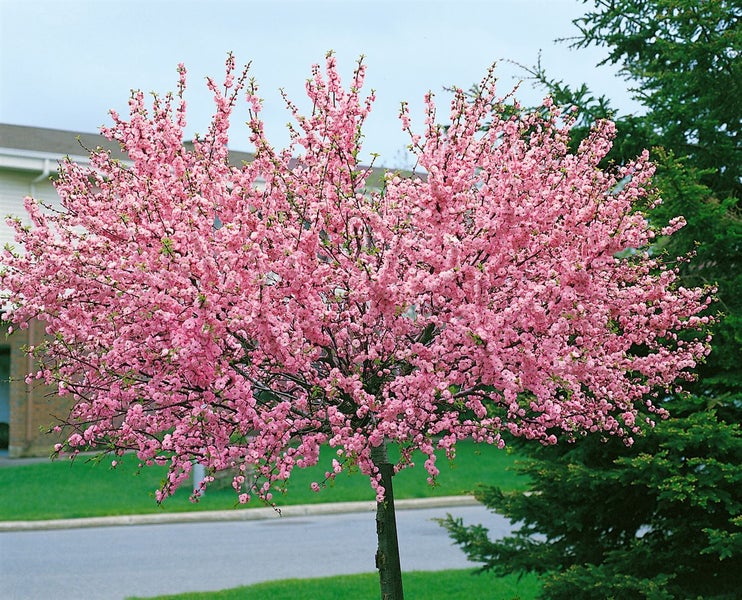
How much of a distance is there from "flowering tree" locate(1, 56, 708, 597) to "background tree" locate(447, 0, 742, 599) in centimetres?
153

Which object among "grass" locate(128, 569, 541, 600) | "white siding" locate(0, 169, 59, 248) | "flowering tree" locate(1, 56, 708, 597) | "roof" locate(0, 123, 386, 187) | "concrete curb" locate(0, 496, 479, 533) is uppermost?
"roof" locate(0, 123, 386, 187)

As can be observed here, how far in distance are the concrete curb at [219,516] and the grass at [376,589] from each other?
3974 millimetres

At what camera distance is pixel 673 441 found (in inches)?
290

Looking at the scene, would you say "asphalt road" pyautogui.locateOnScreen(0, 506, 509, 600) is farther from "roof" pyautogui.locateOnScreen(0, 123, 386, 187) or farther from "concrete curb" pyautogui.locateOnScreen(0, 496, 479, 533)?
"roof" pyautogui.locateOnScreen(0, 123, 386, 187)

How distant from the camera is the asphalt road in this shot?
10945 mm

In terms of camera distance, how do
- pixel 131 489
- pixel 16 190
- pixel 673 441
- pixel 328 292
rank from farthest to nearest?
pixel 16 190 → pixel 131 489 → pixel 673 441 → pixel 328 292

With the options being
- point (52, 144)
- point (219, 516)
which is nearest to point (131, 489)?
point (219, 516)

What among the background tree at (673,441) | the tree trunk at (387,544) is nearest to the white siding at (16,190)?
the background tree at (673,441)

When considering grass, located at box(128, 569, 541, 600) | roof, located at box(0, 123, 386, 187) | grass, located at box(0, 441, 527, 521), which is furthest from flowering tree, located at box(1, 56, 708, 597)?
roof, located at box(0, 123, 386, 187)

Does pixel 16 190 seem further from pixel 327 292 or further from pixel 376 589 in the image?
pixel 327 292

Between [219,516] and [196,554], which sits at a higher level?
[219,516]

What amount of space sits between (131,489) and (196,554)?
19.8 feet

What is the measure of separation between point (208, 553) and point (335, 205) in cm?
879

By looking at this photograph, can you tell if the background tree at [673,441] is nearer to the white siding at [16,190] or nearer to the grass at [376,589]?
the grass at [376,589]
